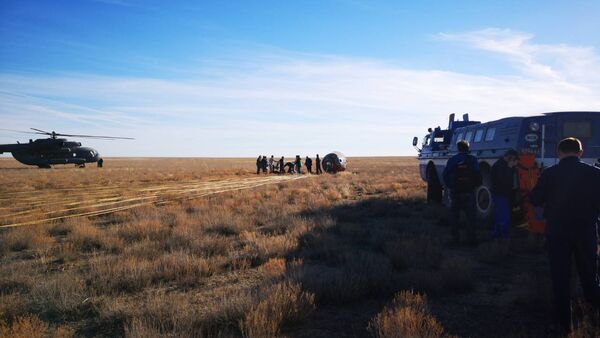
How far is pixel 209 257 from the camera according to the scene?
25.3 feet

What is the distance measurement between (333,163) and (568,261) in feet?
129

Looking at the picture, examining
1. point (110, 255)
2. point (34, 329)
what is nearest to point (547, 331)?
point (34, 329)

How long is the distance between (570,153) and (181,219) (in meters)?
9.66

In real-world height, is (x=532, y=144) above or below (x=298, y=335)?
above

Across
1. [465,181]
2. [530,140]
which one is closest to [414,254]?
[465,181]

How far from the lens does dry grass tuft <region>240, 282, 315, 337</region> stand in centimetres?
425

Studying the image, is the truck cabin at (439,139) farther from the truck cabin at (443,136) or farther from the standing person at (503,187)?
the standing person at (503,187)

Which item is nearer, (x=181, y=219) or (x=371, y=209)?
(x=181, y=219)

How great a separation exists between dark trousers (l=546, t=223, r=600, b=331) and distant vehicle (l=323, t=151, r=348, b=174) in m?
39.0

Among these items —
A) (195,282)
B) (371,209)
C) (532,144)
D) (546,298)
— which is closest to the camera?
(546,298)

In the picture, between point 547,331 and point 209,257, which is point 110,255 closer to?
point 209,257

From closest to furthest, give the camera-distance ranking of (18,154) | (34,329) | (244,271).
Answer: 1. (34,329)
2. (244,271)
3. (18,154)

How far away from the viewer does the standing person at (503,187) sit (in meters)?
8.48

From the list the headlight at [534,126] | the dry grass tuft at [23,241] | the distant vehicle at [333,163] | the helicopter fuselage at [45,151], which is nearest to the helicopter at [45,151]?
the helicopter fuselage at [45,151]
